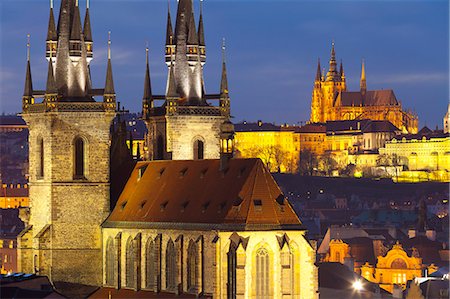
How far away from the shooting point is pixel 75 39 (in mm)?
92562

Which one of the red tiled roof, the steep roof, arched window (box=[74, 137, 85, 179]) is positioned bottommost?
the red tiled roof

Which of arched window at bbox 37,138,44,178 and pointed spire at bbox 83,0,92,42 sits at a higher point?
pointed spire at bbox 83,0,92,42

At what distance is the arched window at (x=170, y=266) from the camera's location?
85.8 metres

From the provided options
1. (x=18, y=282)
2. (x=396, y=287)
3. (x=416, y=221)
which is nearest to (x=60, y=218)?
(x=18, y=282)

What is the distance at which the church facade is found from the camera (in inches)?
3189

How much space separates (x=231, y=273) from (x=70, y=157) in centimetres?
1438

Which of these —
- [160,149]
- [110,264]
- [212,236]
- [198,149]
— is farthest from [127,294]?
[198,149]

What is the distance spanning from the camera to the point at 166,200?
287 ft

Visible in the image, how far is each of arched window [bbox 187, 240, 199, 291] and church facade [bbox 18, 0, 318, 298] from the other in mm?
A: 72

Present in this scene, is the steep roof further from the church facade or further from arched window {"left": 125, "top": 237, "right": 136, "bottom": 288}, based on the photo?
arched window {"left": 125, "top": 237, "right": 136, "bottom": 288}

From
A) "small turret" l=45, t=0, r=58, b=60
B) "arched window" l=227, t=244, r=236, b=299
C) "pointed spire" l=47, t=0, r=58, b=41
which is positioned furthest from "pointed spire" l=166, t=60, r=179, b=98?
"arched window" l=227, t=244, r=236, b=299

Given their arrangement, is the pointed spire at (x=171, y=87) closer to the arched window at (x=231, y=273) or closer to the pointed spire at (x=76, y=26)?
the pointed spire at (x=76, y=26)

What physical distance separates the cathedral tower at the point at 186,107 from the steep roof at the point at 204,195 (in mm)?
2504

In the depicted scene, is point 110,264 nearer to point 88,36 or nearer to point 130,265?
point 130,265
